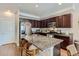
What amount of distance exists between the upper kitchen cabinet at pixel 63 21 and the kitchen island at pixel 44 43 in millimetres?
210

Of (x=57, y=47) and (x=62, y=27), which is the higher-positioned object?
(x=62, y=27)

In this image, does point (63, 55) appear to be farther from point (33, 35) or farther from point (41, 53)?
point (33, 35)

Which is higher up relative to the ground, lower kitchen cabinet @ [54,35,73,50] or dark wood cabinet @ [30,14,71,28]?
dark wood cabinet @ [30,14,71,28]

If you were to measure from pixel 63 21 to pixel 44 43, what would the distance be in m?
0.40

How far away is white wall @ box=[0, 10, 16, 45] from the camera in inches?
→ 64.6

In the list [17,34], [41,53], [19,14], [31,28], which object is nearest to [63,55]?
[41,53]

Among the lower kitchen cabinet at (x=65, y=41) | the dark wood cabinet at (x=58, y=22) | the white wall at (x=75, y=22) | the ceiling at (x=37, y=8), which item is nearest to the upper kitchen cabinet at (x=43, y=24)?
the dark wood cabinet at (x=58, y=22)

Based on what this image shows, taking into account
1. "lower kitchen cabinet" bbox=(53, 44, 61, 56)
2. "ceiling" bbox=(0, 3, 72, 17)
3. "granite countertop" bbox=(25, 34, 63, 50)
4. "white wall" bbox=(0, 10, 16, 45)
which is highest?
"ceiling" bbox=(0, 3, 72, 17)

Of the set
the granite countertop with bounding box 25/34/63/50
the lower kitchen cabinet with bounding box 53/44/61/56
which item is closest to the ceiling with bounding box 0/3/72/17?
the granite countertop with bounding box 25/34/63/50

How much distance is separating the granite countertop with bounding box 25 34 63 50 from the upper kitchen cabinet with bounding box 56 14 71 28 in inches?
8.2

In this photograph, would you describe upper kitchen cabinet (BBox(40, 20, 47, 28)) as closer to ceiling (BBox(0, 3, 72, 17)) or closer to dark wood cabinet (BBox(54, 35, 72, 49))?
ceiling (BBox(0, 3, 72, 17))

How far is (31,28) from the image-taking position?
1.70m

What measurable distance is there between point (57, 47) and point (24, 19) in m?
0.59

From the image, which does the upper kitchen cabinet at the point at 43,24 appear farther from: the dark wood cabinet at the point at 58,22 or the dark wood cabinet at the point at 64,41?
the dark wood cabinet at the point at 64,41
